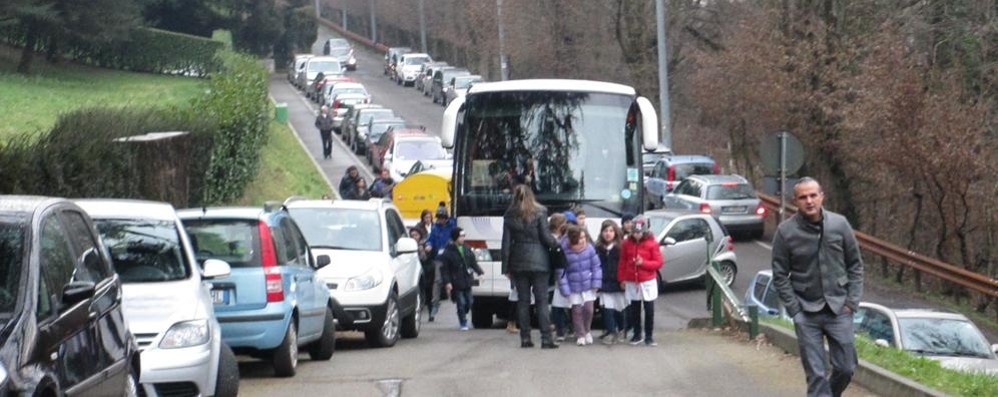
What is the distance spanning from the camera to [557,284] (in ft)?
A: 55.7

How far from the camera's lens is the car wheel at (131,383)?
28.6ft

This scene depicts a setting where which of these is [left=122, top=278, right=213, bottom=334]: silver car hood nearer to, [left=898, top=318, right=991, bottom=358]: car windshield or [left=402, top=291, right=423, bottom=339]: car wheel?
[left=402, top=291, right=423, bottom=339]: car wheel

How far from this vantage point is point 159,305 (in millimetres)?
10648

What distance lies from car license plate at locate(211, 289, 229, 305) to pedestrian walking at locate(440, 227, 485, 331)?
6.33m

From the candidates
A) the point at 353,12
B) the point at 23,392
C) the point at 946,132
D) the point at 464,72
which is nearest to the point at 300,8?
the point at 464,72

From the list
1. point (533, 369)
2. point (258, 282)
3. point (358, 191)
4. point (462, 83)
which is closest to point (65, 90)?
point (462, 83)

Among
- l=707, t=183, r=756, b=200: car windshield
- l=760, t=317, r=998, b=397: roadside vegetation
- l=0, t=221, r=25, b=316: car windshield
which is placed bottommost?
l=707, t=183, r=756, b=200: car windshield

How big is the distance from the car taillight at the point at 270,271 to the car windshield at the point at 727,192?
23631 mm

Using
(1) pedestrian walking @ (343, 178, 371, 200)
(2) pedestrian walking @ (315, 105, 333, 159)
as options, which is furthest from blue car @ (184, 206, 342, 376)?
(2) pedestrian walking @ (315, 105, 333, 159)

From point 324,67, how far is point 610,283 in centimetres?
6005

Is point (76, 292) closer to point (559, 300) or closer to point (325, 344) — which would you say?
point (325, 344)

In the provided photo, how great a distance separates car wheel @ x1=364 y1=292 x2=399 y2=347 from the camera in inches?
650

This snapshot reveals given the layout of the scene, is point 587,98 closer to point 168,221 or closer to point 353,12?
point 168,221

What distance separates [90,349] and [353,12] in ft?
385
